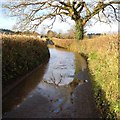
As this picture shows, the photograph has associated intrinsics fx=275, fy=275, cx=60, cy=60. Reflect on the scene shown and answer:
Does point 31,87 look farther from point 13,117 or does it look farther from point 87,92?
point 13,117

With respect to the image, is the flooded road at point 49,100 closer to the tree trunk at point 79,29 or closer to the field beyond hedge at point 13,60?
the field beyond hedge at point 13,60

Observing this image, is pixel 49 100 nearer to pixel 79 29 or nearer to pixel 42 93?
pixel 42 93

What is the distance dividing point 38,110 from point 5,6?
24.7 meters

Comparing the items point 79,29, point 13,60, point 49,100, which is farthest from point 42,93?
point 79,29

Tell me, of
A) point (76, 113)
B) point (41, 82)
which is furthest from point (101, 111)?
point (41, 82)

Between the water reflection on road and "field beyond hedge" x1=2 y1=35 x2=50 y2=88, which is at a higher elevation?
"field beyond hedge" x1=2 y1=35 x2=50 y2=88

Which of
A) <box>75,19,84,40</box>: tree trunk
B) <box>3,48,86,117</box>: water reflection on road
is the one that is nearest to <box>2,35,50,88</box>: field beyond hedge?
<box>3,48,86,117</box>: water reflection on road

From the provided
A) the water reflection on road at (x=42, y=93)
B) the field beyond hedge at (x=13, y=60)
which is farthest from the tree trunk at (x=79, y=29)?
the water reflection on road at (x=42, y=93)

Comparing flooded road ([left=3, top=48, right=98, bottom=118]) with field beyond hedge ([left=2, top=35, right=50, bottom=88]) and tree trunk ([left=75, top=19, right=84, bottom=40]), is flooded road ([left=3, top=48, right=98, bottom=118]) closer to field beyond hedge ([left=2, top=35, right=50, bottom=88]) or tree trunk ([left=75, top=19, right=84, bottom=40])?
field beyond hedge ([left=2, top=35, right=50, bottom=88])

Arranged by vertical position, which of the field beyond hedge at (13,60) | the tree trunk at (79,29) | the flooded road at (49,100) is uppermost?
the tree trunk at (79,29)

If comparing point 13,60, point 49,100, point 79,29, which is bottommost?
point 49,100

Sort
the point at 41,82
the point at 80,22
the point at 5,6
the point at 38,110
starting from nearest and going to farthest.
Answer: the point at 38,110 < the point at 41,82 < the point at 5,6 < the point at 80,22

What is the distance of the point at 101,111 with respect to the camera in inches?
295

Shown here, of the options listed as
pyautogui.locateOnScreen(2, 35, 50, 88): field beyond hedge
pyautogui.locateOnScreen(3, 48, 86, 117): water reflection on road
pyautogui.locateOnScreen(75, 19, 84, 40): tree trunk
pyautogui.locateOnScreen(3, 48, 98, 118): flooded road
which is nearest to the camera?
pyautogui.locateOnScreen(3, 48, 98, 118): flooded road
